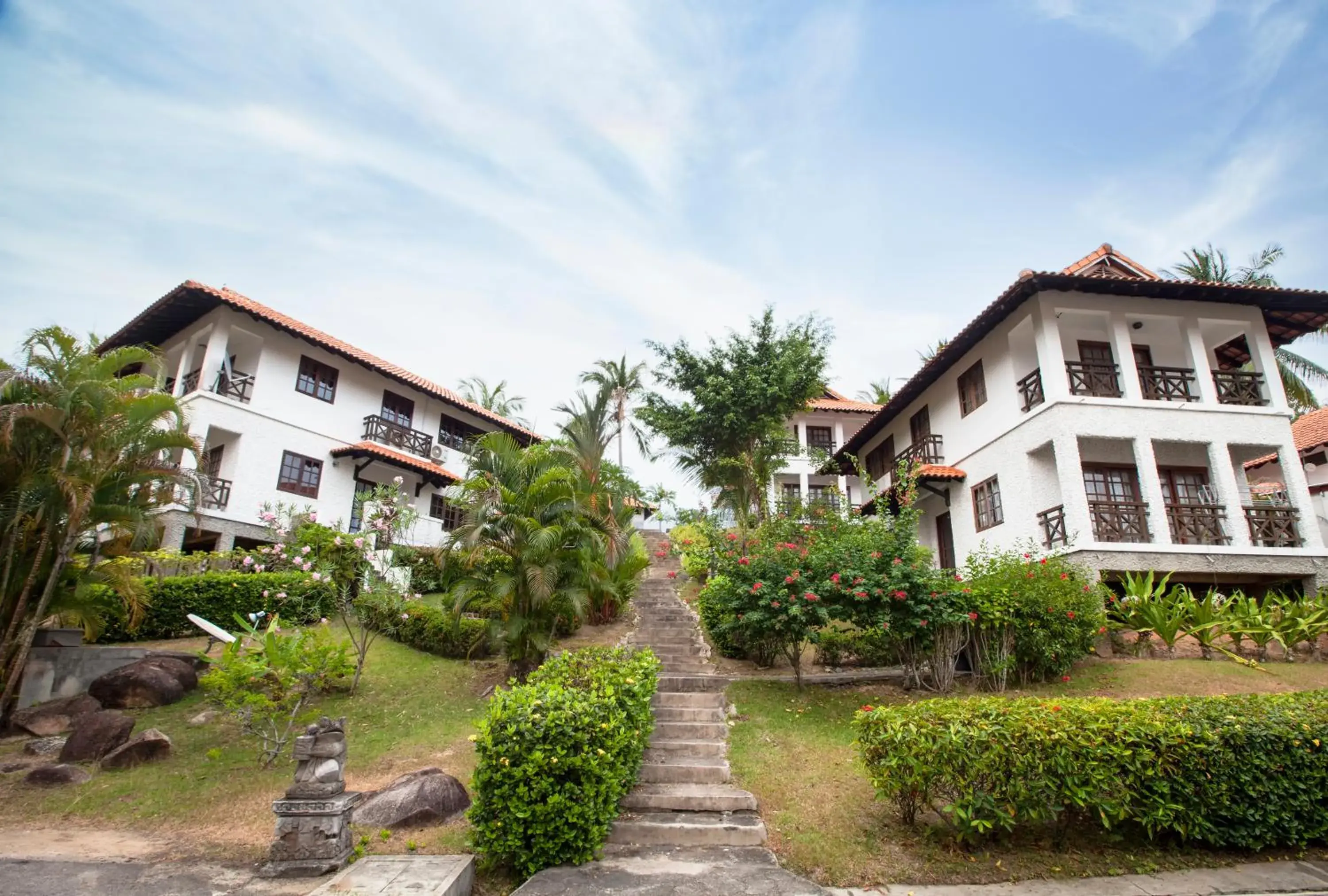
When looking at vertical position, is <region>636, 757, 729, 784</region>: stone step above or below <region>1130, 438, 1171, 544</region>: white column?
below

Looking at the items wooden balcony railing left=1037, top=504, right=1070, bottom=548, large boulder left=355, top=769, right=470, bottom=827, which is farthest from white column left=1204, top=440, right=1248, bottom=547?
large boulder left=355, top=769, right=470, bottom=827

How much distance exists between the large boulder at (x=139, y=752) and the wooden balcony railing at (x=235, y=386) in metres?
11.1

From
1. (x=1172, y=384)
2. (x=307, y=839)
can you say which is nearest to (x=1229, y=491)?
(x=1172, y=384)

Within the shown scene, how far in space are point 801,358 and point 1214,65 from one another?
11.1m

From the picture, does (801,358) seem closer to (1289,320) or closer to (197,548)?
(1289,320)

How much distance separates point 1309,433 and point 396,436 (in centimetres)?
2696

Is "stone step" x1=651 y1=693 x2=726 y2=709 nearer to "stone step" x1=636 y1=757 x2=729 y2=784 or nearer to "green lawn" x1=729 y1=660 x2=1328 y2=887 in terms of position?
"green lawn" x1=729 y1=660 x2=1328 y2=887

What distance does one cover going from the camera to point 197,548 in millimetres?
17484

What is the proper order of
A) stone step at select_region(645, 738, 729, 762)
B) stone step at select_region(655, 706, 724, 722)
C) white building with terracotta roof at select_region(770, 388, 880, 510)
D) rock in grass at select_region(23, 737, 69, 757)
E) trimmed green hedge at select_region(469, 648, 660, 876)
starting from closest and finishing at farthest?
trimmed green hedge at select_region(469, 648, 660, 876) → stone step at select_region(645, 738, 729, 762) → rock in grass at select_region(23, 737, 69, 757) → stone step at select_region(655, 706, 724, 722) → white building with terracotta roof at select_region(770, 388, 880, 510)

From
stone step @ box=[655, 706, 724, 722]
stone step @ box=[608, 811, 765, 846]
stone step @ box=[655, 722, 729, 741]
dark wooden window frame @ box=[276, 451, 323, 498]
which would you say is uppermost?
dark wooden window frame @ box=[276, 451, 323, 498]

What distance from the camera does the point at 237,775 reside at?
7688 mm

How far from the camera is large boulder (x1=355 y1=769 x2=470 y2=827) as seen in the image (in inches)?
248

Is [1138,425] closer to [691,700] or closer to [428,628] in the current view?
[691,700]

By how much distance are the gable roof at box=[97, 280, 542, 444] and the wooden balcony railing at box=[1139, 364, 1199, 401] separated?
1962 centimetres
